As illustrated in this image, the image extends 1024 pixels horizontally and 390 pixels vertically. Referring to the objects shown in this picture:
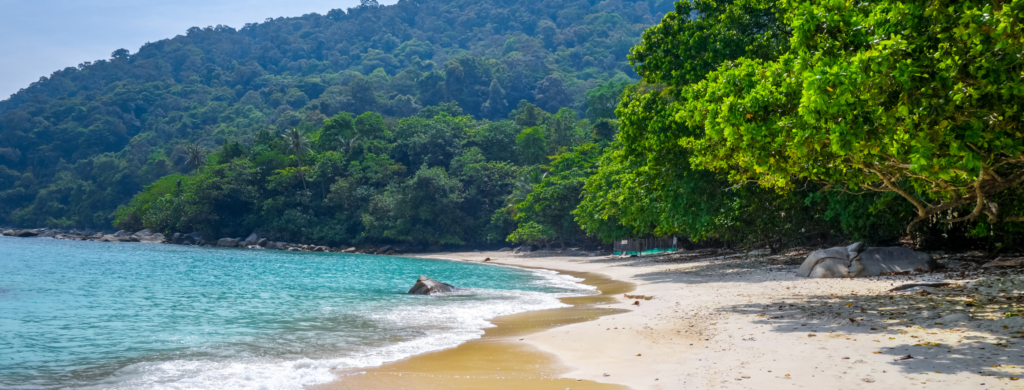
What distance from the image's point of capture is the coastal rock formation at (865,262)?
15.0m

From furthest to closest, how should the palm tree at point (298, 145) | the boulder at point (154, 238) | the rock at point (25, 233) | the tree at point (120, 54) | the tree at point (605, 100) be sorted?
the tree at point (120, 54), the rock at point (25, 233), the tree at point (605, 100), the boulder at point (154, 238), the palm tree at point (298, 145)

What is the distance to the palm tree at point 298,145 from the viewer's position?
64644 millimetres

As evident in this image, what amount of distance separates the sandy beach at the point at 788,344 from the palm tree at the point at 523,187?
1572 inches

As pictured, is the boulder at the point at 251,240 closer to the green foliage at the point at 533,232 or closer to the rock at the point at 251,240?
the rock at the point at 251,240

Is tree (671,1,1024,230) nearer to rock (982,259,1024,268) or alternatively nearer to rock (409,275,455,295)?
rock (982,259,1024,268)

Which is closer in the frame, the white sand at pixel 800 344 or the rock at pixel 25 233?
the white sand at pixel 800 344

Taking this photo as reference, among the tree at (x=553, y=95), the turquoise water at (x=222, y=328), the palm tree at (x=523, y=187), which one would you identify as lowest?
the turquoise water at (x=222, y=328)

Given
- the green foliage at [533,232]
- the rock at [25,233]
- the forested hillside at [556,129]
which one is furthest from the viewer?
the rock at [25,233]

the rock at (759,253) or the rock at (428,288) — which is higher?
the rock at (759,253)

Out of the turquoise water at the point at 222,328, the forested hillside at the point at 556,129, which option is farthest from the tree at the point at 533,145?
the turquoise water at the point at 222,328

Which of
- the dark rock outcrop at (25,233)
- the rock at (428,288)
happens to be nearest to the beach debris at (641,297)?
the rock at (428,288)

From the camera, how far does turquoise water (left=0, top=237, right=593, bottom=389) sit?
7770 mm

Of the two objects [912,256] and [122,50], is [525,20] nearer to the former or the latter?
[122,50]

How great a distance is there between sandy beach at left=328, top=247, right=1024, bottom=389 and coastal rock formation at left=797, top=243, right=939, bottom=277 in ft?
6.14
